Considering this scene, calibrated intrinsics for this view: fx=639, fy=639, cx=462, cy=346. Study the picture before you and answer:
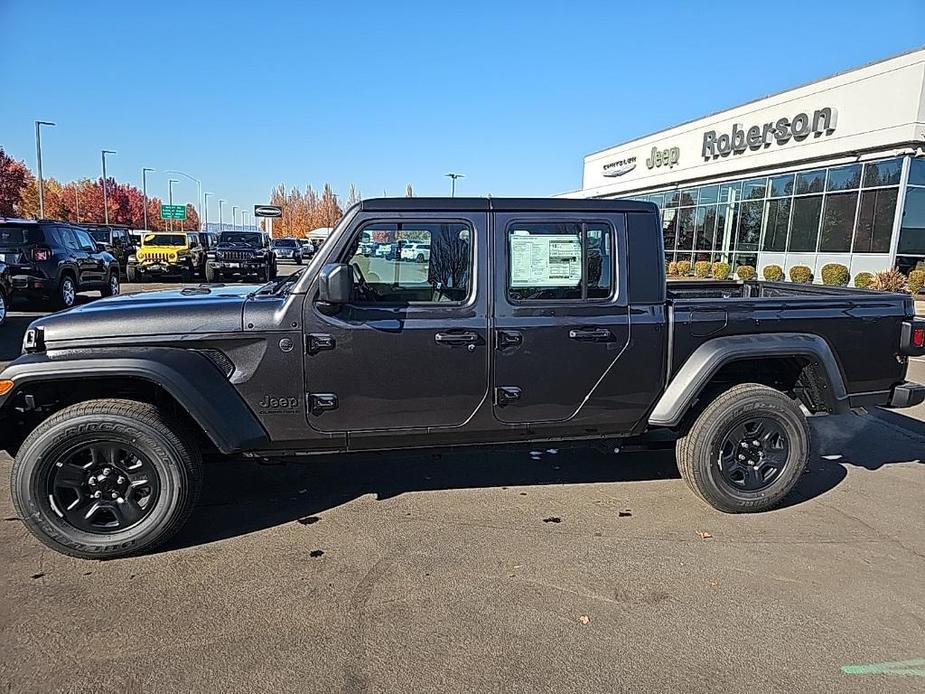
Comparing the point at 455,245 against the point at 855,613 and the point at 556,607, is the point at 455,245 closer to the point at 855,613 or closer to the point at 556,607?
the point at 556,607

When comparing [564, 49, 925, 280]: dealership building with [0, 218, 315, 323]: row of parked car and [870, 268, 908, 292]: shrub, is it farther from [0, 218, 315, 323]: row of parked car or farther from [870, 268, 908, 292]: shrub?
[0, 218, 315, 323]: row of parked car

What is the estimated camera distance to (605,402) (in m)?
3.99

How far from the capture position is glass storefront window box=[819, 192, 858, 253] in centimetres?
2042

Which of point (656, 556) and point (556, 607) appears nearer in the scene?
point (556, 607)

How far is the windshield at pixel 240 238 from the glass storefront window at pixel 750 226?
1883cm

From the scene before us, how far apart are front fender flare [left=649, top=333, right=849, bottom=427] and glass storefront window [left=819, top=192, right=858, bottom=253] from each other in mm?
19294

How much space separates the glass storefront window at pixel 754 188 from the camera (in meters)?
24.7

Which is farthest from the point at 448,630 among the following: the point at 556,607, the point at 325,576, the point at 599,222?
the point at 599,222

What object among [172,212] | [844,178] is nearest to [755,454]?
[844,178]

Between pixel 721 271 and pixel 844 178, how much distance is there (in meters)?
5.21

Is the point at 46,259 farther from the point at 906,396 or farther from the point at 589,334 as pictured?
the point at 906,396

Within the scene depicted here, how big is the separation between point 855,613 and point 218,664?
2914mm

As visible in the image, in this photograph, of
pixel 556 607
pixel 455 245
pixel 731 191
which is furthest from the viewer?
pixel 731 191

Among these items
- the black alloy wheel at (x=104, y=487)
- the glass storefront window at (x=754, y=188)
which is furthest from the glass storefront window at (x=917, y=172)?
the black alloy wheel at (x=104, y=487)
